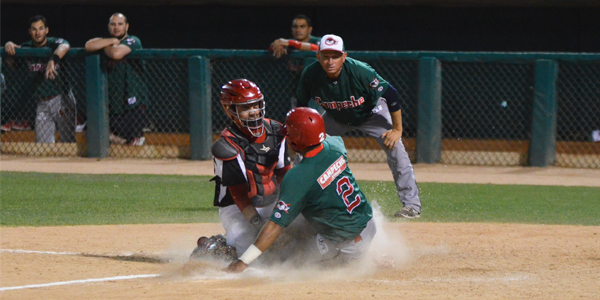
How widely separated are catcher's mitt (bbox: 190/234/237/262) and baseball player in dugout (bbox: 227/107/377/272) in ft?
1.17

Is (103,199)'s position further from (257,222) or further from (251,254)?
(251,254)

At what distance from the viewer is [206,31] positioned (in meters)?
14.2

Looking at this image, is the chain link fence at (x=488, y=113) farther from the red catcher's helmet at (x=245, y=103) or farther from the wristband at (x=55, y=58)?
the red catcher's helmet at (x=245, y=103)

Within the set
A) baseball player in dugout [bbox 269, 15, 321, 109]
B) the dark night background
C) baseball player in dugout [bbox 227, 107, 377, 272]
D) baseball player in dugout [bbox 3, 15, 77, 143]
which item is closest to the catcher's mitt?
baseball player in dugout [bbox 227, 107, 377, 272]

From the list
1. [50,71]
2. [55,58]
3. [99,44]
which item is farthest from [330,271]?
[55,58]

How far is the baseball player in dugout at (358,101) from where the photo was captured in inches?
280

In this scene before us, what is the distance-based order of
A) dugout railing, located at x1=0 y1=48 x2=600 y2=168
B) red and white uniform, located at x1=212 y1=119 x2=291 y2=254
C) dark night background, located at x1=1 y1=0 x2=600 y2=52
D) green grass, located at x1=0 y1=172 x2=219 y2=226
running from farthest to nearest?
dark night background, located at x1=1 y1=0 x2=600 y2=52
dugout railing, located at x1=0 y1=48 x2=600 y2=168
green grass, located at x1=0 y1=172 x2=219 y2=226
red and white uniform, located at x1=212 y1=119 x2=291 y2=254

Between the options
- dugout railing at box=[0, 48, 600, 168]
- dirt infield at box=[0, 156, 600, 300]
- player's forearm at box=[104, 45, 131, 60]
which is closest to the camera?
dirt infield at box=[0, 156, 600, 300]

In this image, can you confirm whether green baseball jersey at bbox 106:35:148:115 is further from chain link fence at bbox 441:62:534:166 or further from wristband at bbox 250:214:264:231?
wristband at bbox 250:214:264:231

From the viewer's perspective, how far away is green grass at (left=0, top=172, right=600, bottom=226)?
763 cm

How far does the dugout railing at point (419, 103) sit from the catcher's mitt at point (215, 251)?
5.90 meters

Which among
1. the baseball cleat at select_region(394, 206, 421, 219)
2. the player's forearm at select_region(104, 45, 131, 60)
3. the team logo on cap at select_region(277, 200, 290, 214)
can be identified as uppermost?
the player's forearm at select_region(104, 45, 131, 60)

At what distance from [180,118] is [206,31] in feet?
7.85

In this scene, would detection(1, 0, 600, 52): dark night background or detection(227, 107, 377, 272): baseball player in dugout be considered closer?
detection(227, 107, 377, 272): baseball player in dugout
